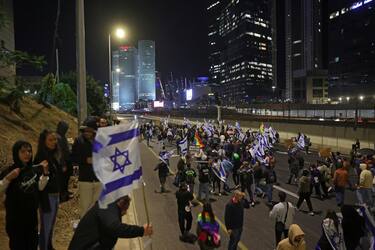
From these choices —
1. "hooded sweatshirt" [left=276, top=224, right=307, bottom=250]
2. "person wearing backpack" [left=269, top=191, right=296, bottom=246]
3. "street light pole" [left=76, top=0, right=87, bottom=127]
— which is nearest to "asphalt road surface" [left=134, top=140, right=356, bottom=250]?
"person wearing backpack" [left=269, top=191, right=296, bottom=246]

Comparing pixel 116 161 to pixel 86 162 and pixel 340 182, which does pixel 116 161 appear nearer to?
pixel 86 162

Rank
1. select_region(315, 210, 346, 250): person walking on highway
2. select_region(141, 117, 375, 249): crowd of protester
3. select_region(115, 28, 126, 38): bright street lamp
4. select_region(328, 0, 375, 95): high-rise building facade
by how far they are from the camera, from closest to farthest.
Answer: select_region(315, 210, 346, 250): person walking on highway → select_region(141, 117, 375, 249): crowd of protester → select_region(115, 28, 126, 38): bright street lamp → select_region(328, 0, 375, 95): high-rise building facade

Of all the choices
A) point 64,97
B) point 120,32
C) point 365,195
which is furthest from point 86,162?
point 64,97

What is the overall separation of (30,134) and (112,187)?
499 inches

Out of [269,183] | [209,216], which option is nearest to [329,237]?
[209,216]

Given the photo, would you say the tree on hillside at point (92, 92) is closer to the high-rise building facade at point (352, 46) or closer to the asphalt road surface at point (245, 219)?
the asphalt road surface at point (245, 219)

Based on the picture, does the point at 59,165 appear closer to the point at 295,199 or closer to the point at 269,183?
the point at 269,183

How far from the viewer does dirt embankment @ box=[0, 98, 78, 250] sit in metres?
7.94

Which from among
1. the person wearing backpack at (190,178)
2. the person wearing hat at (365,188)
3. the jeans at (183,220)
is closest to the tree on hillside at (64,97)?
the person wearing backpack at (190,178)

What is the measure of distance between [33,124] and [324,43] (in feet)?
607

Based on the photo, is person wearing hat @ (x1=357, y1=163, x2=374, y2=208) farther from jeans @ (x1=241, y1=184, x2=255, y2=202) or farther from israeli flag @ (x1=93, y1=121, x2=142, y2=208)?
israeli flag @ (x1=93, y1=121, x2=142, y2=208)

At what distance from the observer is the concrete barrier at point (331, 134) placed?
31016 mm

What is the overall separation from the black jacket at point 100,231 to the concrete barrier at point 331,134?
2933 centimetres

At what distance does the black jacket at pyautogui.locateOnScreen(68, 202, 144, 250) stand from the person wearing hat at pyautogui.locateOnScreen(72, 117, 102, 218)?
9.43ft
